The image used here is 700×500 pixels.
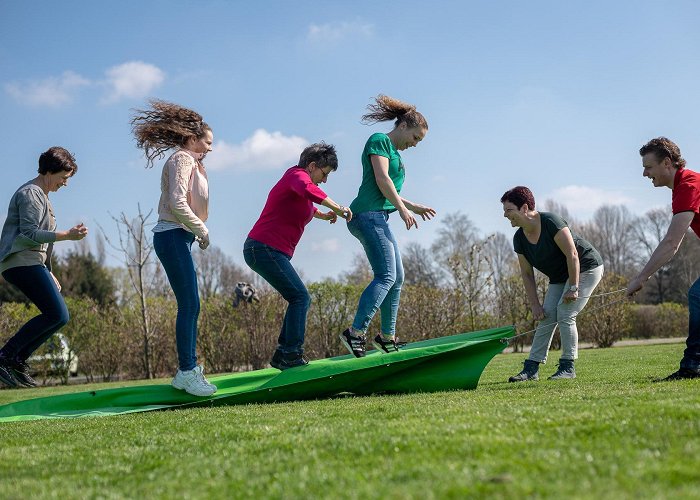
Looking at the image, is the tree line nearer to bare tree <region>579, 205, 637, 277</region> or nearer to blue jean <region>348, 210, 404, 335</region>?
blue jean <region>348, 210, 404, 335</region>

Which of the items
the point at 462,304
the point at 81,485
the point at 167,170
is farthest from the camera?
the point at 462,304

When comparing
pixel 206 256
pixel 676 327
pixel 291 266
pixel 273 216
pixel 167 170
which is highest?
pixel 206 256

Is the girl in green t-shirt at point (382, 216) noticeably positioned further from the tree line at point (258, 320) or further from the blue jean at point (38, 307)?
the tree line at point (258, 320)

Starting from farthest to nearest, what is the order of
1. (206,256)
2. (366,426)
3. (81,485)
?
(206,256) → (366,426) → (81,485)

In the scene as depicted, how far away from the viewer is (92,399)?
18.6 feet

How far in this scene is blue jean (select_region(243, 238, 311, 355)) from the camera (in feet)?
19.1

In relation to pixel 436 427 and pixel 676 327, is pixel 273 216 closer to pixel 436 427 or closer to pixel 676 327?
pixel 436 427

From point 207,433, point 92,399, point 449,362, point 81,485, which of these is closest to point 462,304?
point 449,362

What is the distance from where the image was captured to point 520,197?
6.18 meters

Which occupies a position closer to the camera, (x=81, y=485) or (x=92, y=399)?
(x=81, y=485)

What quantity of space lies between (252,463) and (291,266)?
322 centimetres

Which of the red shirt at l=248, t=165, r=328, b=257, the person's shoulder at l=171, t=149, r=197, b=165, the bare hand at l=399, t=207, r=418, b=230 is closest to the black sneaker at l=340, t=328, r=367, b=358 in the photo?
the red shirt at l=248, t=165, r=328, b=257

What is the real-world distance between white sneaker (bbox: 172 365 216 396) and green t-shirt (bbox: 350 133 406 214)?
1896 mm

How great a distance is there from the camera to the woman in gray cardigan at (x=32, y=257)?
17.7 feet
